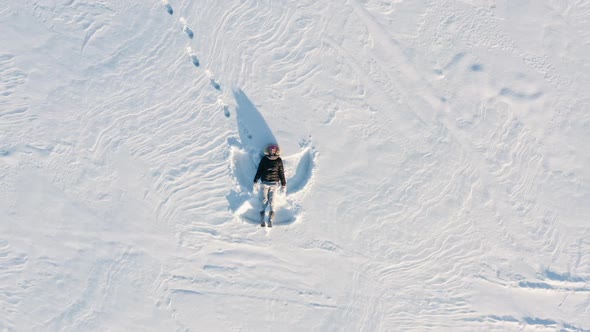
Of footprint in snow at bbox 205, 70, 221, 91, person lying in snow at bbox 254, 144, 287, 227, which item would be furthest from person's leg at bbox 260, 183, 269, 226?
footprint in snow at bbox 205, 70, 221, 91

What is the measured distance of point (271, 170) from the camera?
18.6ft

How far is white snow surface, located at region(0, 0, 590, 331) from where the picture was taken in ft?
19.1

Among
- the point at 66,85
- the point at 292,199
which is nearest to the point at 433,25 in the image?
the point at 292,199

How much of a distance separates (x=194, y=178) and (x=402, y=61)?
11.9 feet

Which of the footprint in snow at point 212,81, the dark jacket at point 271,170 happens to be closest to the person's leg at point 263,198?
the dark jacket at point 271,170

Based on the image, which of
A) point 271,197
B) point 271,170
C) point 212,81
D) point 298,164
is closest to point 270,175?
point 271,170

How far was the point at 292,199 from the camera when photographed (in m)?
5.95

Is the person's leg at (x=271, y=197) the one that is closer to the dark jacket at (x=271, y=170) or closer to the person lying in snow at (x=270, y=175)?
the person lying in snow at (x=270, y=175)

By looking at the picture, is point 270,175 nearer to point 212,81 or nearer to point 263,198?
point 263,198

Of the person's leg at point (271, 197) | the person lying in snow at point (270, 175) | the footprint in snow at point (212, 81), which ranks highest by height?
the footprint in snow at point (212, 81)

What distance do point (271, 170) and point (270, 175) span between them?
3.1 inches

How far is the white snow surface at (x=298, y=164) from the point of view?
5820 millimetres

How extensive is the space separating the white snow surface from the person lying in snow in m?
0.21

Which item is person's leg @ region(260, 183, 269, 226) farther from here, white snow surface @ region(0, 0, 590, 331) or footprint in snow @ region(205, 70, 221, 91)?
footprint in snow @ region(205, 70, 221, 91)
